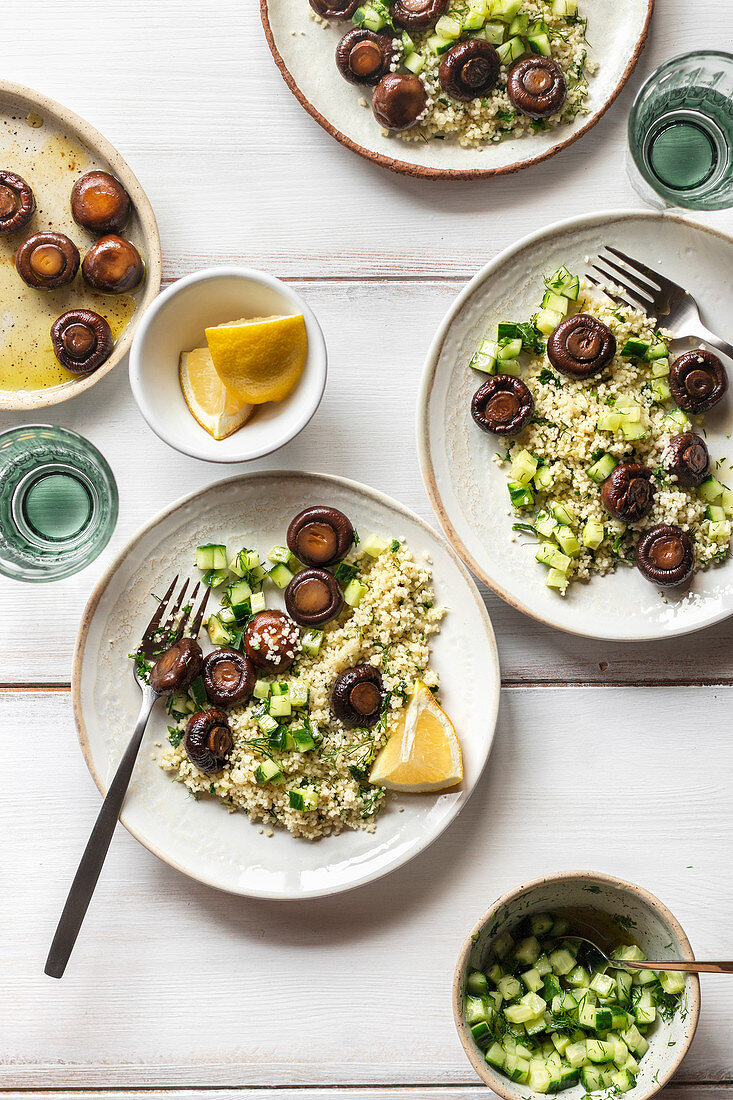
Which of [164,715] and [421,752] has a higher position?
[421,752]

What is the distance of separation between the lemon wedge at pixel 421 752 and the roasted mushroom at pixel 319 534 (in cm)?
30

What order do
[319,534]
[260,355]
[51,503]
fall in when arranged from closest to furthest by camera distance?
[260,355], [319,534], [51,503]

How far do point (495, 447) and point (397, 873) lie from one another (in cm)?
88

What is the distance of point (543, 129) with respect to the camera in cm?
152

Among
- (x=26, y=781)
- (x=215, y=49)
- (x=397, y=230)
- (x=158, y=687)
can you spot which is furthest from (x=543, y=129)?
(x=26, y=781)

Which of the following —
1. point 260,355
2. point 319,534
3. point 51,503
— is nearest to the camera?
point 260,355

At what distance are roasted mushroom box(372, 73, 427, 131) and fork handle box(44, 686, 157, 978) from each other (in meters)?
1.15

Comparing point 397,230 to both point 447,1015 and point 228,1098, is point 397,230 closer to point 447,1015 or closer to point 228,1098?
point 447,1015

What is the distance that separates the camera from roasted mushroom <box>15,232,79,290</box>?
148 centimetres

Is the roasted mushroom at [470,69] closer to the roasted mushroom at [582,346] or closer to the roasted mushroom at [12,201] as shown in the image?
the roasted mushroom at [582,346]

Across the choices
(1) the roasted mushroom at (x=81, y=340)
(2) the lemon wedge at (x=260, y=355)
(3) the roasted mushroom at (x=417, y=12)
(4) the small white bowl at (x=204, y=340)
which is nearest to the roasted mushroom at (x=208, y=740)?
Result: (4) the small white bowl at (x=204, y=340)

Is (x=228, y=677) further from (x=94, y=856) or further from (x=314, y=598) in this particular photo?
(x=94, y=856)

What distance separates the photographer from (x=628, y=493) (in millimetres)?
1472

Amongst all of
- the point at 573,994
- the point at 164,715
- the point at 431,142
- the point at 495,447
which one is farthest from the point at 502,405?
the point at 573,994
